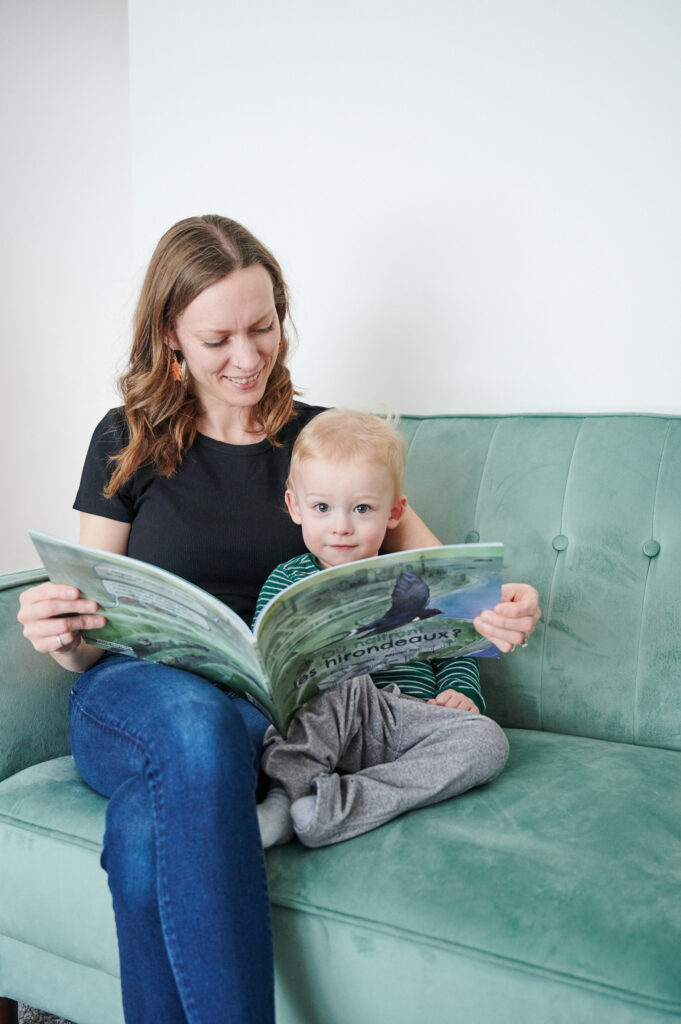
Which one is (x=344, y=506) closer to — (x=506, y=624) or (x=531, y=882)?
(x=506, y=624)

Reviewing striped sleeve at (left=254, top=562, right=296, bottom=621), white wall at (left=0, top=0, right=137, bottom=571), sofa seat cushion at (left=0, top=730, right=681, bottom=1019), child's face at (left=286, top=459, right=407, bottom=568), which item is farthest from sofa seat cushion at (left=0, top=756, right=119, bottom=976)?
white wall at (left=0, top=0, right=137, bottom=571)

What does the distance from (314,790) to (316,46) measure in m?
1.70

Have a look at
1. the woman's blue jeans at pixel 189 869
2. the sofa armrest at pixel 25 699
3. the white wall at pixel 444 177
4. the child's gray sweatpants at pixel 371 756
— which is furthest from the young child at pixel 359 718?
the white wall at pixel 444 177

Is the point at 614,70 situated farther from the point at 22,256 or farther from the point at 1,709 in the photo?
the point at 22,256

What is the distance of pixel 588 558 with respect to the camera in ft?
4.85

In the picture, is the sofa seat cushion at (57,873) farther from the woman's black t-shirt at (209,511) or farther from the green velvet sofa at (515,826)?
the woman's black t-shirt at (209,511)

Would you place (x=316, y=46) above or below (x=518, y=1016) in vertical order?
above

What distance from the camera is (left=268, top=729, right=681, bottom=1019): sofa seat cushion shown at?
2.86 ft

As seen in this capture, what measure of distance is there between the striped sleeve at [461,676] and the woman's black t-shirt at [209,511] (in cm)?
30

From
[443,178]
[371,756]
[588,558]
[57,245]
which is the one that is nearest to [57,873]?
[371,756]

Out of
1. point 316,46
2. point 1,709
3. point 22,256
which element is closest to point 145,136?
point 316,46

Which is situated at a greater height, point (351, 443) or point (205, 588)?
point (351, 443)

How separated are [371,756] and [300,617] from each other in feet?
0.97

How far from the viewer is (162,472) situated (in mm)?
1474
